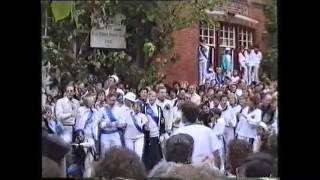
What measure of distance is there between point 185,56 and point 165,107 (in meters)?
0.47

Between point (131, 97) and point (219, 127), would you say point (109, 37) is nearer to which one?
point (131, 97)

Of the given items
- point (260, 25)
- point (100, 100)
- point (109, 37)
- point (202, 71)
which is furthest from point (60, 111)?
point (260, 25)

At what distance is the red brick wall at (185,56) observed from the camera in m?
5.26

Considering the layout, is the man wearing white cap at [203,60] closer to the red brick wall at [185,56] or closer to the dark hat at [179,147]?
the red brick wall at [185,56]

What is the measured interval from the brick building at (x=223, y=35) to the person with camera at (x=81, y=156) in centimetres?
88

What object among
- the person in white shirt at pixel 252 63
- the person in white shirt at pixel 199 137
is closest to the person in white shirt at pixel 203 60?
the person in white shirt at pixel 199 137

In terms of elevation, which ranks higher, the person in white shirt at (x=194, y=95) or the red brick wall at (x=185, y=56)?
the red brick wall at (x=185, y=56)

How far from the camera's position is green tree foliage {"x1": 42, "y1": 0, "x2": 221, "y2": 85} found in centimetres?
529

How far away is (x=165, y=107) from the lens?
535cm

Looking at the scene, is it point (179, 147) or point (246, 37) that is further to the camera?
point (179, 147)

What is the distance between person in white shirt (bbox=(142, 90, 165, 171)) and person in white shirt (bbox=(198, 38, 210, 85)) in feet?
1.41

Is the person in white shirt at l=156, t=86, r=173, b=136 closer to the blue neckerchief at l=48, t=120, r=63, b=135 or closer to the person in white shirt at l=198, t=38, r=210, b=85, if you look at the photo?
the person in white shirt at l=198, t=38, r=210, b=85
